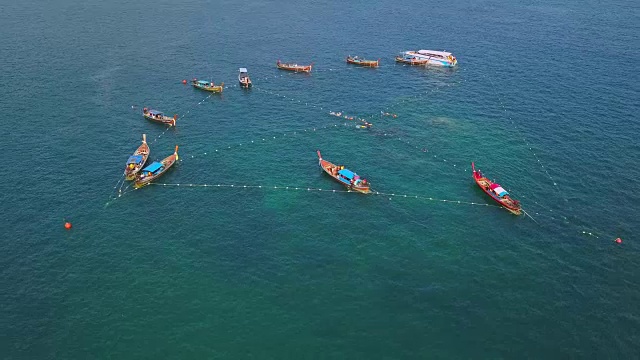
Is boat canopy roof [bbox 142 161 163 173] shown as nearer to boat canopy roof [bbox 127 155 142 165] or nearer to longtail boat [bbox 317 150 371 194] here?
boat canopy roof [bbox 127 155 142 165]

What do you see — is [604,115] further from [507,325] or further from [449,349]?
[449,349]

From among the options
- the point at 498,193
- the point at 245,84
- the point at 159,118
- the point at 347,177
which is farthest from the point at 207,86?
the point at 498,193

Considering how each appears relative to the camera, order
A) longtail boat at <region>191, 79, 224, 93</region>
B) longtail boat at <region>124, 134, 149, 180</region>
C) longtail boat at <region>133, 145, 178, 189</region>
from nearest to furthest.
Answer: longtail boat at <region>133, 145, 178, 189</region> → longtail boat at <region>124, 134, 149, 180</region> → longtail boat at <region>191, 79, 224, 93</region>

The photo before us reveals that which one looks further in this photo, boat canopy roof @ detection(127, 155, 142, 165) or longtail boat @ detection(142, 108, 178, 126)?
longtail boat @ detection(142, 108, 178, 126)

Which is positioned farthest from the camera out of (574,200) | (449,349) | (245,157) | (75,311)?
(245,157)

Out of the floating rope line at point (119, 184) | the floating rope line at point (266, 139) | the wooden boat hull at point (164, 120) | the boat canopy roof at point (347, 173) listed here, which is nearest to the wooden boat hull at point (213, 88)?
the wooden boat hull at point (164, 120)

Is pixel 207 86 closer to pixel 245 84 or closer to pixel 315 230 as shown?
pixel 245 84

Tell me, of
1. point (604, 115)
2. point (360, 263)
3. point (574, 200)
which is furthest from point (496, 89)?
point (360, 263)

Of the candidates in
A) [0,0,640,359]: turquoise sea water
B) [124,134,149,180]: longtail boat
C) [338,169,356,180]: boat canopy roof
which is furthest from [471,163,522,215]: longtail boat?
[124,134,149,180]: longtail boat
